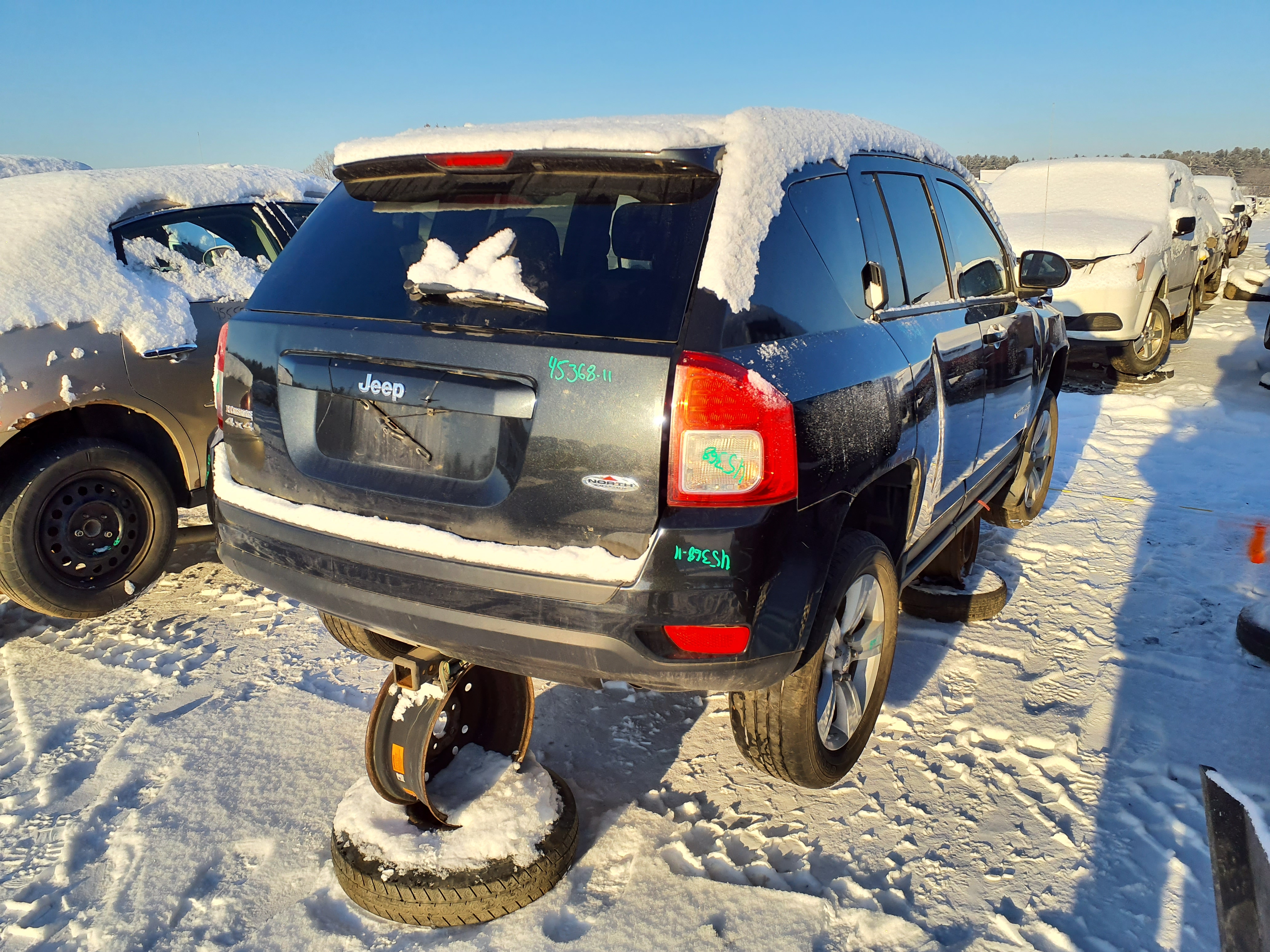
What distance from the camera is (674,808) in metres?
2.67

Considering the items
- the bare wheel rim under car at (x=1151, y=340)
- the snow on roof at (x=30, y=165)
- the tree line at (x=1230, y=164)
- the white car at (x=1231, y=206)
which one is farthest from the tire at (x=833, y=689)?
the tree line at (x=1230, y=164)

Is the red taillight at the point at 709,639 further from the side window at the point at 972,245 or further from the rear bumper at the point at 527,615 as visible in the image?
the side window at the point at 972,245

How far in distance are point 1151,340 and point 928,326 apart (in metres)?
7.69

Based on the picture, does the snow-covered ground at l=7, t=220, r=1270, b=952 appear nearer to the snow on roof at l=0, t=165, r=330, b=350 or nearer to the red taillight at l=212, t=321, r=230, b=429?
the red taillight at l=212, t=321, r=230, b=429

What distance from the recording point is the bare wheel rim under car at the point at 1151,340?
8.95 m

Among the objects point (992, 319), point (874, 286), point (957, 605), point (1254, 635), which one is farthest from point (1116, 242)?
point (874, 286)

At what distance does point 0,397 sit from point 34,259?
71 cm

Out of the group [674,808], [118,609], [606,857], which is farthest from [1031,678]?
Answer: [118,609]

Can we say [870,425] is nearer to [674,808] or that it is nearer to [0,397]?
[674,808]

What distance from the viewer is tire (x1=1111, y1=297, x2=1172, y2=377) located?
351 inches

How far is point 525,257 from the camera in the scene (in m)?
2.17

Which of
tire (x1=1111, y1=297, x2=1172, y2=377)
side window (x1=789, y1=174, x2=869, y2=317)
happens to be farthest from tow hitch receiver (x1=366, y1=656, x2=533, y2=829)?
tire (x1=1111, y1=297, x2=1172, y2=377)

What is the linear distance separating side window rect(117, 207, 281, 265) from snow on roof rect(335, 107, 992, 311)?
2.27 m

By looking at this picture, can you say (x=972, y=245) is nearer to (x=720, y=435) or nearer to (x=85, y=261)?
(x=720, y=435)
